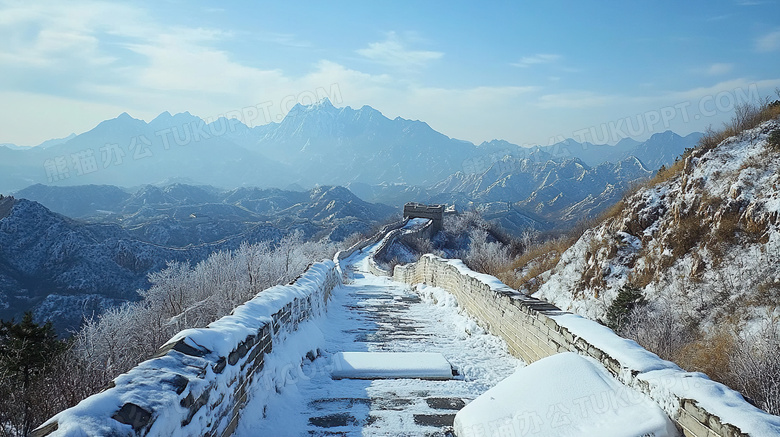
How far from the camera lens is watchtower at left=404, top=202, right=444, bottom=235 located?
2002 inches

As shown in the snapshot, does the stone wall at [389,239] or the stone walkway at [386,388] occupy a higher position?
the stone walkway at [386,388]

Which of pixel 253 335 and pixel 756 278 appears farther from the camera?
pixel 756 278

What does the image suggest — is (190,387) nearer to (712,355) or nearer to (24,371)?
(24,371)

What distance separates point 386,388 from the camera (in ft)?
14.8

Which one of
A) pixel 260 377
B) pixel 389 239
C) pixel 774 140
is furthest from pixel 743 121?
pixel 389 239

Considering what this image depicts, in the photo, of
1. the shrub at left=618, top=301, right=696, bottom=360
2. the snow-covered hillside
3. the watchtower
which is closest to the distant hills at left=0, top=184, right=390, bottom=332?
the snow-covered hillside

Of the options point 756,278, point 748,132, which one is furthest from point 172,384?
point 748,132

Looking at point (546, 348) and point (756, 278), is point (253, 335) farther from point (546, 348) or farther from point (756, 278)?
point (756, 278)

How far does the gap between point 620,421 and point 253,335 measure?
2.97m

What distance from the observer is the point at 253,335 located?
4.02 metres

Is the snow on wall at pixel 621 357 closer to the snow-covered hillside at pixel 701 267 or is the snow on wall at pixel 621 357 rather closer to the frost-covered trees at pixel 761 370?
the frost-covered trees at pixel 761 370

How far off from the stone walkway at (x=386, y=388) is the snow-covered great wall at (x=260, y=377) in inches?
10.0

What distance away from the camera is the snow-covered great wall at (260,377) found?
235 centimetres

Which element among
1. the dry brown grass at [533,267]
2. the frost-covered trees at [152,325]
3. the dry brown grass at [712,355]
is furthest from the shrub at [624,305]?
the frost-covered trees at [152,325]
